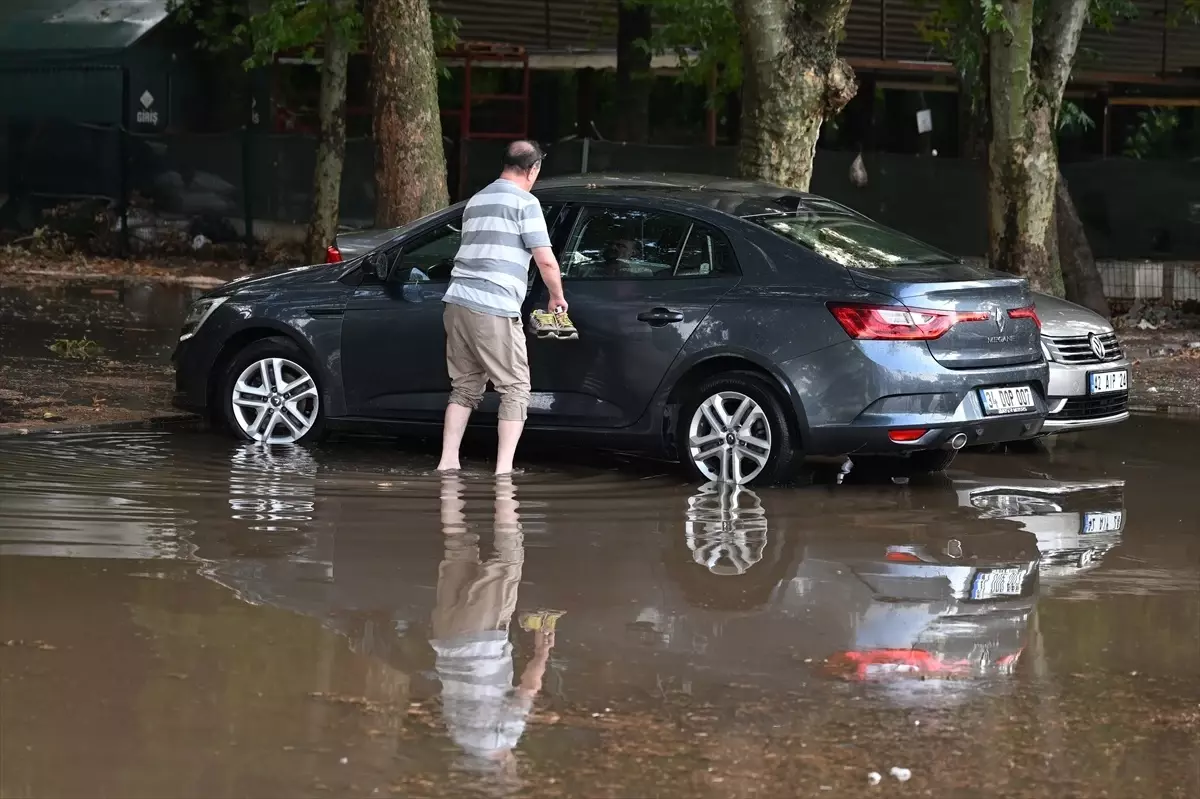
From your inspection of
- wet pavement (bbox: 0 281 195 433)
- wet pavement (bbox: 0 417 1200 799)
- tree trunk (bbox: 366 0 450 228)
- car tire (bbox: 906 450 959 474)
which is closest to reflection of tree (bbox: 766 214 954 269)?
car tire (bbox: 906 450 959 474)

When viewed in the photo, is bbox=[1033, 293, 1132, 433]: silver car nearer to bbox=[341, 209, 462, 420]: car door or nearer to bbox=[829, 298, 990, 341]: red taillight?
bbox=[829, 298, 990, 341]: red taillight

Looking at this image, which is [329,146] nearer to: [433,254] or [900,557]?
[433,254]

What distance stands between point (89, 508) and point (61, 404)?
3871 mm

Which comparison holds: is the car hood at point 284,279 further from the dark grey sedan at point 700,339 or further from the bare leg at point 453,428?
the bare leg at point 453,428

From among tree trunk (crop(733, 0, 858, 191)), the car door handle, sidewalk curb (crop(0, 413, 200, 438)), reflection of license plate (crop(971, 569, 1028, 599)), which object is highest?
tree trunk (crop(733, 0, 858, 191))

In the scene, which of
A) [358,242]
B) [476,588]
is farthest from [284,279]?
[476,588]

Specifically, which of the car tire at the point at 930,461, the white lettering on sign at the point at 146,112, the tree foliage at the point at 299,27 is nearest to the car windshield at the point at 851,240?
the car tire at the point at 930,461

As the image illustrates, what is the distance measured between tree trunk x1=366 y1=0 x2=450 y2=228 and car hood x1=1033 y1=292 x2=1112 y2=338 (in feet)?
19.8

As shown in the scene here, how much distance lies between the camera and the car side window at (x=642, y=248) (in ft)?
31.5

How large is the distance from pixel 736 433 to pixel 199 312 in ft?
11.3

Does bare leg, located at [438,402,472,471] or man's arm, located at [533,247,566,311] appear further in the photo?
bare leg, located at [438,402,472,471]

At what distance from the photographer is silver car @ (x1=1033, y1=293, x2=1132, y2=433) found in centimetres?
1076

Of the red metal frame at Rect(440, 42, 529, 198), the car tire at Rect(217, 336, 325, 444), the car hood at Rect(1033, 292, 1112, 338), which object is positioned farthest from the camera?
the red metal frame at Rect(440, 42, 529, 198)

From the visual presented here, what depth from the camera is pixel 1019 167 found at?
16969mm
